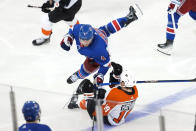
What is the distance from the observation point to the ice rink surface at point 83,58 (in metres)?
3.66

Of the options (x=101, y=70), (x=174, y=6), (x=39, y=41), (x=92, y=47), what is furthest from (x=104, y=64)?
(x=39, y=41)

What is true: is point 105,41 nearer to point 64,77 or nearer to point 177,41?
point 64,77

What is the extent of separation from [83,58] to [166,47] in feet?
3.27

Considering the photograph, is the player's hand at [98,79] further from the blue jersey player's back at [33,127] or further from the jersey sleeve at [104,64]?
the blue jersey player's back at [33,127]

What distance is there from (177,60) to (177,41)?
1.89ft

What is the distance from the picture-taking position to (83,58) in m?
5.89

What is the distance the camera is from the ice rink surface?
3660 millimetres

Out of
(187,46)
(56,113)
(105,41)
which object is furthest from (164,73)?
(56,113)

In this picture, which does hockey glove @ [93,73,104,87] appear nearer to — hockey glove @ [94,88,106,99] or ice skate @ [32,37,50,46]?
hockey glove @ [94,88,106,99]

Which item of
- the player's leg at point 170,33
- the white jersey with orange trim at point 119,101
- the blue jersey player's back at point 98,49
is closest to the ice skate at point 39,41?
the player's leg at point 170,33

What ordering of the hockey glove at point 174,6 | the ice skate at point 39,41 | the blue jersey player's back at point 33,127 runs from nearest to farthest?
1. the blue jersey player's back at point 33,127
2. the hockey glove at point 174,6
3. the ice skate at point 39,41

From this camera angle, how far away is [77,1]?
5.94m

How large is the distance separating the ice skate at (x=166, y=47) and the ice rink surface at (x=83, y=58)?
0.25 ft

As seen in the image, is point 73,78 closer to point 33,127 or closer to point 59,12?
point 59,12
